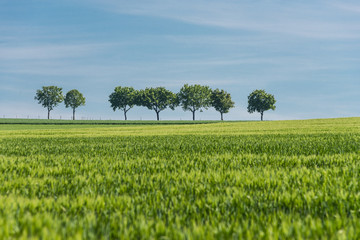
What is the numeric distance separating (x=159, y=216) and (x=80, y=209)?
1109 mm

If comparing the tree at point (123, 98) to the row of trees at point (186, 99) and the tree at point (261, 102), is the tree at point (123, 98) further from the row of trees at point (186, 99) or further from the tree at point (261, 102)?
the tree at point (261, 102)

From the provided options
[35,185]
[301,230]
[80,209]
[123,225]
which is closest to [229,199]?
[301,230]

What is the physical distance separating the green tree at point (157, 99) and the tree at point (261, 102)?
120 feet

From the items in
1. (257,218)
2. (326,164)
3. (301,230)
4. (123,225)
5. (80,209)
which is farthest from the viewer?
(326,164)

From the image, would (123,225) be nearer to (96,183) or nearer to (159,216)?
(159,216)

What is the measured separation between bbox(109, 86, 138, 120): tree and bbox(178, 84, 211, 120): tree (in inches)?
886

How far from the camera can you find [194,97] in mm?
139500

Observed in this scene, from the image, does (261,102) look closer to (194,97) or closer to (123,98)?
(194,97)

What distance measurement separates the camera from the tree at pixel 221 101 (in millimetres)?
142750

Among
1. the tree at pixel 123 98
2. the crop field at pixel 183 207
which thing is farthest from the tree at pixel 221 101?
the crop field at pixel 183 207

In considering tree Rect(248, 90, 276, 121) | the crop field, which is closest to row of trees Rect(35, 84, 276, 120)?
tree Rect(248, 90, 276, 121)

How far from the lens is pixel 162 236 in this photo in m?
2.85

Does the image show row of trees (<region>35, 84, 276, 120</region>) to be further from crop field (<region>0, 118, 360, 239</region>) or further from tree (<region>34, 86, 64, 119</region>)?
crop field (<region>0, 118, 360, 239</region>)

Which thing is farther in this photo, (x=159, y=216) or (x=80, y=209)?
(x=80, y=209)
